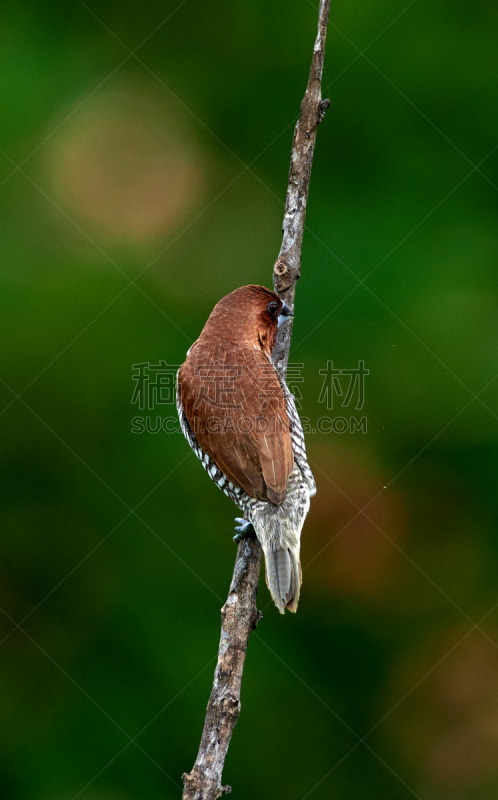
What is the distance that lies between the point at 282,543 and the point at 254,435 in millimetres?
389

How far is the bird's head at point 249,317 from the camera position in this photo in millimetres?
2863

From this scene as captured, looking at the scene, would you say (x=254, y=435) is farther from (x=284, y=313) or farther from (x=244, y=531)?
(x=284, y=313)

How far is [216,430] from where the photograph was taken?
2643 mm

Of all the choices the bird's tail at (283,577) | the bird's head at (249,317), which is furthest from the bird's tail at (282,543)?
the bird's head at (249,317)

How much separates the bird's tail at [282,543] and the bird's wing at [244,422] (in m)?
0.06

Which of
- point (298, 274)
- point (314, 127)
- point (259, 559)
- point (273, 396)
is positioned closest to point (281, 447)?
point (273, 396)

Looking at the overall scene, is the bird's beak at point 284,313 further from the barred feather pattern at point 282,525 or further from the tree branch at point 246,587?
the barred feather pattern at point 282,525

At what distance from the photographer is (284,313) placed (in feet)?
9.50

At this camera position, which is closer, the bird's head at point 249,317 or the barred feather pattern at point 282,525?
the barred feather pattern at point 282,525

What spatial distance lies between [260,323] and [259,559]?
0.91m

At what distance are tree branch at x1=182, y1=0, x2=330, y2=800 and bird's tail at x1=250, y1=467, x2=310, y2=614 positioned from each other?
2.5 inches

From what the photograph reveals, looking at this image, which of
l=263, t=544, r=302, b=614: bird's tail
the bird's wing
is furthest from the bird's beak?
l=263, t=544, r=302, b=614: bird's tail

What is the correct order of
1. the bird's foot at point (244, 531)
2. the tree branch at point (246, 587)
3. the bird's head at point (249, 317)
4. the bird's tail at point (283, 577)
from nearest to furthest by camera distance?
the tree branch at point (246, 587) < the bird's tail at point (283, 577) < the bird's foot at point (244, 531) < the bird's head at point (249, 317)

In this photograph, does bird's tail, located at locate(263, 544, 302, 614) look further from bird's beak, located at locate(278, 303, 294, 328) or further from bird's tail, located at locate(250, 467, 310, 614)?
bird's beak, located at locate(278, 303, 294, 328)
